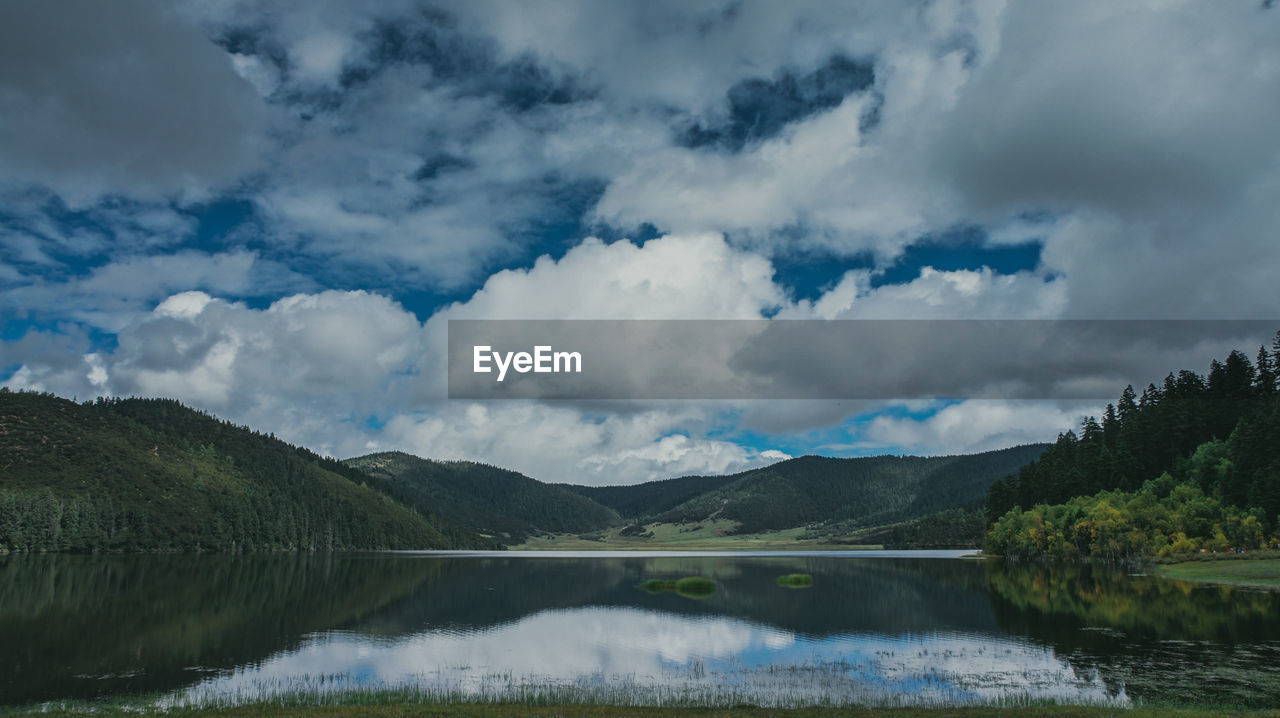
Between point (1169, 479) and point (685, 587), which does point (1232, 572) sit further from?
point (685, 587)

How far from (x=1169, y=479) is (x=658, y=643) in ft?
429

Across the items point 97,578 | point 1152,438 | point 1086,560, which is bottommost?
point 1086,560

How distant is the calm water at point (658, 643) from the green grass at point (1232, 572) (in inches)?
222

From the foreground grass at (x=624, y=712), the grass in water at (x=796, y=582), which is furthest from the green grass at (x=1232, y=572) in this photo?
the foreground grass at (x=624, y=712)

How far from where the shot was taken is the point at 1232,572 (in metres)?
95.9

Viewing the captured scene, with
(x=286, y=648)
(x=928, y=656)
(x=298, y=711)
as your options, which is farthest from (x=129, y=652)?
(x=928, y=656)

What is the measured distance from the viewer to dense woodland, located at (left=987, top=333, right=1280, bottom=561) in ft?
386

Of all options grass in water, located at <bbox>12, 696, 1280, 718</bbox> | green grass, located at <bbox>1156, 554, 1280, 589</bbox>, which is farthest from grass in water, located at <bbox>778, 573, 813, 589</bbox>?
grass in water, located at <bbox>12, 696, 1280, 718</bbox>

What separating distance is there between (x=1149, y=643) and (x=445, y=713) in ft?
164

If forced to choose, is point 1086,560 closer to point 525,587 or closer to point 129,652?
point 525,587

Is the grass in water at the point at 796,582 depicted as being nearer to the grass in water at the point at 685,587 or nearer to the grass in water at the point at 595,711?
the grass in water at the point at 685,587

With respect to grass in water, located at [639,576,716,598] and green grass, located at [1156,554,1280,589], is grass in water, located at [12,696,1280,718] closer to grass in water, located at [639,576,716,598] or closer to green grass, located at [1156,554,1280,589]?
green grass, located at [1156,554,1280,589]

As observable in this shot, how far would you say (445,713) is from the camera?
102 feet

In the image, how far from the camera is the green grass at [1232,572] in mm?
86312
